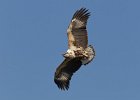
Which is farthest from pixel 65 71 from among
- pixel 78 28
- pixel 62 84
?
pixel 78 28

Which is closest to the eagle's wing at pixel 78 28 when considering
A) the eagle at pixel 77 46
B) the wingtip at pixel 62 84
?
the eagle at pixel 77 46

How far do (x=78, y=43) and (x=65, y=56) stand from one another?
2.59 ft

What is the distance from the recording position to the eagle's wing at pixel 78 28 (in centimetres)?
2564

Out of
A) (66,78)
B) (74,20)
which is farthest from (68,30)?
(66,78)

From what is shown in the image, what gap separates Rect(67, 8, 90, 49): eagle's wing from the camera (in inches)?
1009

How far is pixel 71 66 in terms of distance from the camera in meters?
26.2

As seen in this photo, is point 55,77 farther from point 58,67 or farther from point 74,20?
point 74,20

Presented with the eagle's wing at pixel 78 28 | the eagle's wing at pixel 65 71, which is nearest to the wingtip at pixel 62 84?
the eagle's wing at pixel 65 71

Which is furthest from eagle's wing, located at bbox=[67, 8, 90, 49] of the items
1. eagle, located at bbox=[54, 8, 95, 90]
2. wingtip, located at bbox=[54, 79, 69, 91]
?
wingtip, located at bbox=[54, 79, 69, 91]

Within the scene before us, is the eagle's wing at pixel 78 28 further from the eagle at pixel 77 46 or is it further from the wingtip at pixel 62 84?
the wingtip at pixel 62 84

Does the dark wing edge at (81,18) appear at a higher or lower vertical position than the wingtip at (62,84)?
higher

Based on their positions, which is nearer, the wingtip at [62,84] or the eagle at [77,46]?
the eagle at [77,46]

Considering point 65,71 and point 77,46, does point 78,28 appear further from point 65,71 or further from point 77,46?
point 65,71

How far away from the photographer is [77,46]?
25.8 meters
